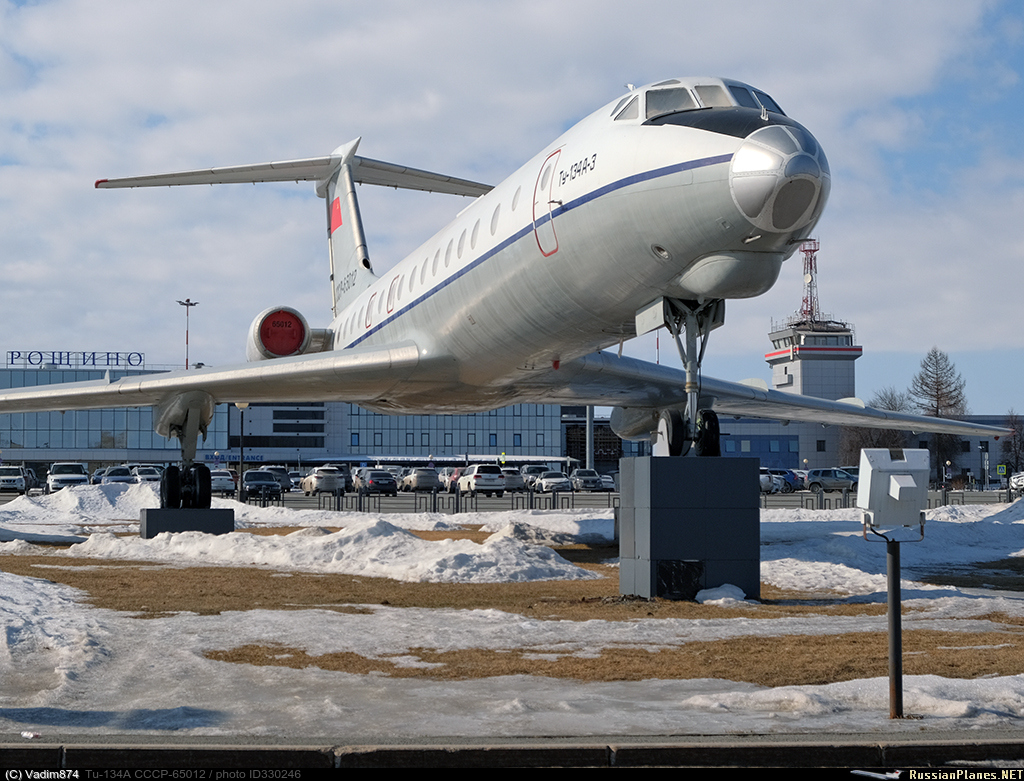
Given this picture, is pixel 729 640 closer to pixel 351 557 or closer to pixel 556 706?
pixel 556 706

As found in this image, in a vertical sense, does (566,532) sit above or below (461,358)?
below

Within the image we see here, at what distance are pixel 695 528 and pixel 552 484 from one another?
123 feet

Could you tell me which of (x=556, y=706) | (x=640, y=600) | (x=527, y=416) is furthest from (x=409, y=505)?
(x=527, y=416)

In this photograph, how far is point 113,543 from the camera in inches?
669

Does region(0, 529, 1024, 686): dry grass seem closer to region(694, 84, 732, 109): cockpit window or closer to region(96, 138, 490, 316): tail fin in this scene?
region(694, 84, 732, 109): cockpit window

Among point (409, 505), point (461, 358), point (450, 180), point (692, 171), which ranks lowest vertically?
point (409, 505)

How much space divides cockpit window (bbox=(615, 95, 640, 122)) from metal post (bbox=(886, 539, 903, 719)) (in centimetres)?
649

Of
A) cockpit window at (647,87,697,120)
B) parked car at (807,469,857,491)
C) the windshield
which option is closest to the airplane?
cockpit window at (647,87,697,120)

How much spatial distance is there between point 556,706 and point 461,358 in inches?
407

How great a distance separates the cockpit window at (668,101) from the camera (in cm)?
1041

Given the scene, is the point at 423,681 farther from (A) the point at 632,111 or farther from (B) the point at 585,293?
(A) the point at 632,111

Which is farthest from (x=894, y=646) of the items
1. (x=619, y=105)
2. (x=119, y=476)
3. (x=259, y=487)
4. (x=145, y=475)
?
(x=145, y=475)

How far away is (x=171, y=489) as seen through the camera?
745 inches

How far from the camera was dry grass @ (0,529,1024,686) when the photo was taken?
6.70 m
